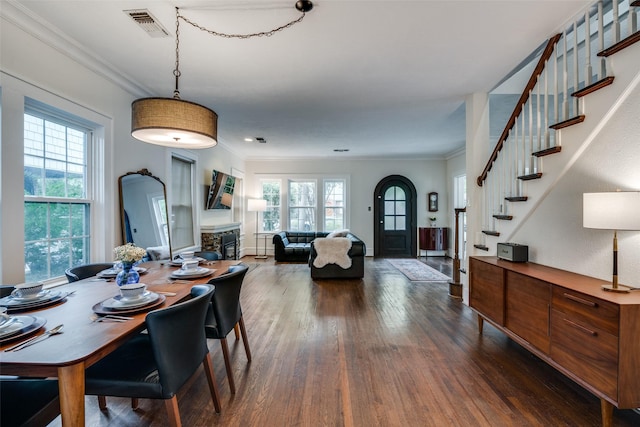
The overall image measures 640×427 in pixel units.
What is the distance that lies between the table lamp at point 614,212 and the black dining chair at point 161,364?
229 cm

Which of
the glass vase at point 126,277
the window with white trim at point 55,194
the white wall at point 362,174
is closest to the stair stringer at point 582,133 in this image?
the glass vase at point 126,277

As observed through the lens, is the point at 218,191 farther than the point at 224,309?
Yes

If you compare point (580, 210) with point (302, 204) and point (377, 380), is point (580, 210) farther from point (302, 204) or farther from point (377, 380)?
point (302, 204)

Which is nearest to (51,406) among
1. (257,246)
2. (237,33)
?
(237,33)

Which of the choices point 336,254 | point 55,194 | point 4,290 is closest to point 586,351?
point 4,290

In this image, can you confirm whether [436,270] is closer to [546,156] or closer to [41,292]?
[546,156]

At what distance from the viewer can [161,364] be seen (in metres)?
1.29

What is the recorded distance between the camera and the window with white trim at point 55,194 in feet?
7.36

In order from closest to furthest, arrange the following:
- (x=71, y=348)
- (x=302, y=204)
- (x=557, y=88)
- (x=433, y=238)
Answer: (x=71, y=348)
(x=557, y=88)
(x=433, y=238)
(x=302, y=204)

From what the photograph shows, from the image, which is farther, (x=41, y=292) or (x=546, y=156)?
(x=546, y=156)

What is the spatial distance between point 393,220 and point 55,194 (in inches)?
267

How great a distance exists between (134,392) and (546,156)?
3217mm

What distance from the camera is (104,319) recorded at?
1336 millimetres

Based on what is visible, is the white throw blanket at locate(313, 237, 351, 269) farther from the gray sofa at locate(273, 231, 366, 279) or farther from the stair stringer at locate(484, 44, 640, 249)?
the stair stringer at locate(484, 44, 640, 249)
